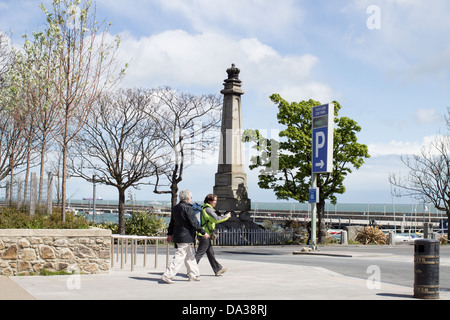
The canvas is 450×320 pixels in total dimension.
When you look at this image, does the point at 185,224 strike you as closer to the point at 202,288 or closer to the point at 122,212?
the point at 202,288

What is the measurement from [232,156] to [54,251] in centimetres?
2026

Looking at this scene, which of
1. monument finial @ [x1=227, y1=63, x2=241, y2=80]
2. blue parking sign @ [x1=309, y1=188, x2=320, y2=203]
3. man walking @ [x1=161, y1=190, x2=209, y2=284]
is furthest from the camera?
monument finial @ [x1=227, y1=63, x2=241, y2=80]

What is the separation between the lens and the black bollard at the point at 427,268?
9.00m

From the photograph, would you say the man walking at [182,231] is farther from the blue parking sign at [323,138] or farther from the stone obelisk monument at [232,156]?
the stone obelisk monument at [232,156]

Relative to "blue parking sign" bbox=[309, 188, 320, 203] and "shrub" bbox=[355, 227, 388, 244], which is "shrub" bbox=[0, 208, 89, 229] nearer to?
"blue parking sign" bbox=[309, 188, 320, 203]

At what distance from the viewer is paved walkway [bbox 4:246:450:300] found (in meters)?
9.02

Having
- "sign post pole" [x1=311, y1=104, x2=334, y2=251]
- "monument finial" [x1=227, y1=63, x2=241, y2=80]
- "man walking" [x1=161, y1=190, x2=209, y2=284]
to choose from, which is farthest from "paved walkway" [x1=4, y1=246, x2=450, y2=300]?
"monument finial" [x1=227, y1=63, x2=241, y2=80]

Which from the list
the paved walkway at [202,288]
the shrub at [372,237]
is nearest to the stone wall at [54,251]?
the paved walkway at [202,288]

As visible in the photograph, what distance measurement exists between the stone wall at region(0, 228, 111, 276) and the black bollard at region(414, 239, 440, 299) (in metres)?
6.39

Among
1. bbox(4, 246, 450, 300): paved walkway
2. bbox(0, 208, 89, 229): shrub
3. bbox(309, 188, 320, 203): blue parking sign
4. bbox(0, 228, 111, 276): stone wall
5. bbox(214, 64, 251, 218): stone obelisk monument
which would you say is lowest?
bbox(4, 246, 450, 300): paved walkway

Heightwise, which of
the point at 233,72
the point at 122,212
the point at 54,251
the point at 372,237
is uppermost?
the point at 233,72

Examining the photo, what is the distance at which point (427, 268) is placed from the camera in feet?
29.6

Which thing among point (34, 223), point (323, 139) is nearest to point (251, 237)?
point (323, 139)
